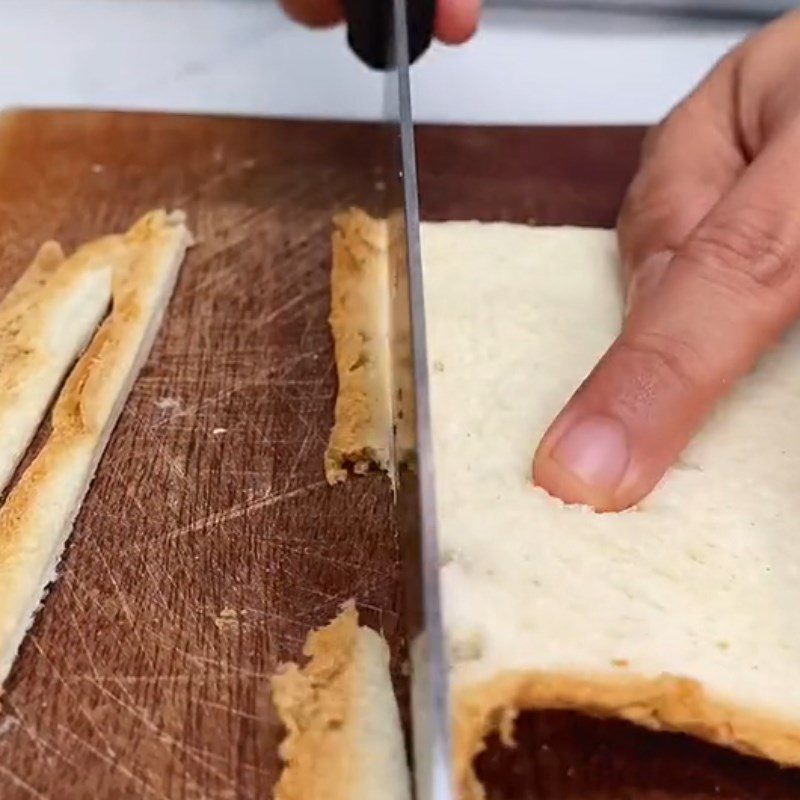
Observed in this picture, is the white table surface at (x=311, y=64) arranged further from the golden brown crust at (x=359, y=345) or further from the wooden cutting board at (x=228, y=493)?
the golden brown crust at (x=359, y=345)

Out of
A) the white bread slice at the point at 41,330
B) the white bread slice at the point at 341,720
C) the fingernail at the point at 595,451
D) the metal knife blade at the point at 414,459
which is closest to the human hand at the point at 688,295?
the fingernail at the point at 595,451

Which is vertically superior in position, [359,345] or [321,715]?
[359,345]

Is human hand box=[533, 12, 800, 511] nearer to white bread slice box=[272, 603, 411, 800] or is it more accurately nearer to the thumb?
the thumb

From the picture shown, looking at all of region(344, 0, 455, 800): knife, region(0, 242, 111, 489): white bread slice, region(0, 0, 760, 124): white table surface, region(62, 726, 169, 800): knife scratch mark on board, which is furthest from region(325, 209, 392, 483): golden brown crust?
region(0, 0, 760, 124): white table surface

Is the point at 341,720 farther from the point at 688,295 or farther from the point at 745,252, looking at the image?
the point at 745,252

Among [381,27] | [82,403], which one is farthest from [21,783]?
[381,27]

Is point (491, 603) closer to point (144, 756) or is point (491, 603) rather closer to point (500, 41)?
point (144, 756)

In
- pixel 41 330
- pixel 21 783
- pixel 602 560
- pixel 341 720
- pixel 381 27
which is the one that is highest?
pixel 381 27
